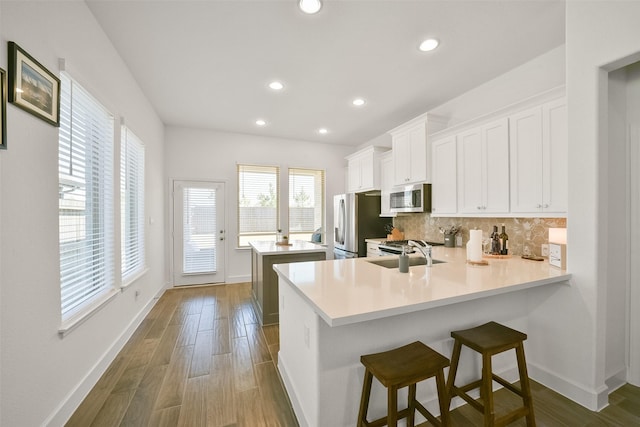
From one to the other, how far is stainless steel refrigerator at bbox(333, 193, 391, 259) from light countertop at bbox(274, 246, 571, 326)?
2331mm

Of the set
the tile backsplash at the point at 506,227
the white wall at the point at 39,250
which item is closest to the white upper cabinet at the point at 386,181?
the tile backsplash at the point at 506,227

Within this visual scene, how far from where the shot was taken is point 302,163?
552 centimetres

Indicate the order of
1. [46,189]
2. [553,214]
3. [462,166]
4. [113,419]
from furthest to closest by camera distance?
[462,166] < [553,214] < [113,419] < [46,189]

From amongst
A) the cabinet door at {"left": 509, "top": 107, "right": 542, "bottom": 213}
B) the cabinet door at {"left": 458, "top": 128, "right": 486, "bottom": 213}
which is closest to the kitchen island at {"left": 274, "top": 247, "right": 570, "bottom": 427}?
the cabinet door at {"left": 509, "top": 107, "right": 542, "bottom": 213}

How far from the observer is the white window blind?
4.79m

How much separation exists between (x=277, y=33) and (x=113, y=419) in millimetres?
3130

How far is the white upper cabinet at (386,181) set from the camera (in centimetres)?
423

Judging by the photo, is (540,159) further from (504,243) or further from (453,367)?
(453,367)

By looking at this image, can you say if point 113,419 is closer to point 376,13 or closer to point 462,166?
point 376,13

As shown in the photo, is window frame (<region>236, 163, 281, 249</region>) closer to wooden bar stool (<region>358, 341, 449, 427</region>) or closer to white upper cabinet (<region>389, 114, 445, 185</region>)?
Result: white upper cabinet (<region>389, 114, 445, 185</region>)

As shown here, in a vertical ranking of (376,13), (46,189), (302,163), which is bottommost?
(46,189)

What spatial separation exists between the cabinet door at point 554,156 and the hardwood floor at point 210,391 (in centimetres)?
142

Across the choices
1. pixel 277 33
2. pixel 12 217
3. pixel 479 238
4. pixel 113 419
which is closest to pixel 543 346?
pixel 479 238

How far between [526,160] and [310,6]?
2.28 meters
